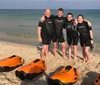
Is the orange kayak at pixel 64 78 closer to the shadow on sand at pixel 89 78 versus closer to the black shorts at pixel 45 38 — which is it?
the shadow on sand at pixel 89 78

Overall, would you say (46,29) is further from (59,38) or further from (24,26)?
(24,26)

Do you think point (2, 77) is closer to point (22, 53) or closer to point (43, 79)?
point (43, 79)

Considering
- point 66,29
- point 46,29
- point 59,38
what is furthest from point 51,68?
point 66,29

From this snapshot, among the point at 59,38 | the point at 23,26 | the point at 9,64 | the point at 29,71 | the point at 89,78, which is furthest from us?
the point at 23,26

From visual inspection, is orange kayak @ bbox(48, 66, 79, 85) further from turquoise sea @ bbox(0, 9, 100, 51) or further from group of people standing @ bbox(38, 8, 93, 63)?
turquoise sea @ bbox(0, 9, 100, 51)

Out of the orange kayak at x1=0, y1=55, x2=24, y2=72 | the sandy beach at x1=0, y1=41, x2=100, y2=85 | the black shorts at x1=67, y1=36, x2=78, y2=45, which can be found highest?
the black shorts at x1=67, y1=36, x2=78, y2=45

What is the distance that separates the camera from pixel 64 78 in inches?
266

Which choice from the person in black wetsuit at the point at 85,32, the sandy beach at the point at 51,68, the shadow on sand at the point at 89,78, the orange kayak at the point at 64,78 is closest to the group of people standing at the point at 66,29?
the person in black wetsuit at the point at 85,32

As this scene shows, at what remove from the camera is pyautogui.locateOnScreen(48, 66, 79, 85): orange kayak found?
666 cm

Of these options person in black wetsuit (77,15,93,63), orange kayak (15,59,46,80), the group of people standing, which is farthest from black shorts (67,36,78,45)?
orange kayak (15,59,46,80)

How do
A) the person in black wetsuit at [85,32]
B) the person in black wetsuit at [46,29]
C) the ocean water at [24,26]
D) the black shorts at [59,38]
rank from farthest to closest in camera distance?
1. the ocean water at [24,26]
2. the black shorts at [59,38]
3. the person in black wetsuit at [46,29]
4. the person in black wetsuit at [85,32]

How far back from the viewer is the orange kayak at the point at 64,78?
6.66 meters

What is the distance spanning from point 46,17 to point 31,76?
8.02ft

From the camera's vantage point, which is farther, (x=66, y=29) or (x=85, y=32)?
(x=66, y=29)
